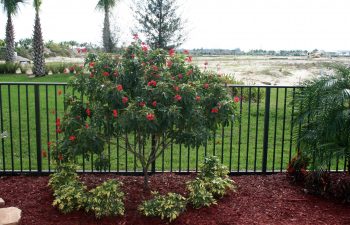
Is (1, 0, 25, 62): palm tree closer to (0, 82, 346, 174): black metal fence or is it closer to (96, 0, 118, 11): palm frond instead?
(96, 0, 118, 11): palm frond

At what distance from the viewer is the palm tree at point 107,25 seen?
2707 cm

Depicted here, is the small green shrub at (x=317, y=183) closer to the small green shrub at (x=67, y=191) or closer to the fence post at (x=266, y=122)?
the fence post at (x=266, y=122)

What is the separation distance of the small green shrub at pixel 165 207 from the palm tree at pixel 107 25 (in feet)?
80.5

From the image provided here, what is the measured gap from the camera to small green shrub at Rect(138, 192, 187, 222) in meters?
3.76

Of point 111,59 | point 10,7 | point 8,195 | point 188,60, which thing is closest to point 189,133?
point 188,60

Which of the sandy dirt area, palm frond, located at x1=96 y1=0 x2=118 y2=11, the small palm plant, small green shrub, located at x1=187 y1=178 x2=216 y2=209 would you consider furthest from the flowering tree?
palm frond, located at x1=96 y1=0 x2=118 y2=11

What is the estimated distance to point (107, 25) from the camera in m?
28.0

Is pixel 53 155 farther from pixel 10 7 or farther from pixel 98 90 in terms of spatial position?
pixel 10 7

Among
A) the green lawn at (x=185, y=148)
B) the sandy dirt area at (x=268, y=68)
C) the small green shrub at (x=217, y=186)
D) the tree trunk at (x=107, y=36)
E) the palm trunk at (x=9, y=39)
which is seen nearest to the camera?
the small green shrub at (x=217, y=186)

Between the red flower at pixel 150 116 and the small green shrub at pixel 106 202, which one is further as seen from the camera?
the small green shrub at pixel 106 202

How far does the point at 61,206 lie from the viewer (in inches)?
151

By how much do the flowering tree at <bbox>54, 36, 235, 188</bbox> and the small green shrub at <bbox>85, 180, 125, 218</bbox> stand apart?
0.39 metres

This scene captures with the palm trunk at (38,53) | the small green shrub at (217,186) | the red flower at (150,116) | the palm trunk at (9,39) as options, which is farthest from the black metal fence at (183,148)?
A: the palm trunk at (9,39)

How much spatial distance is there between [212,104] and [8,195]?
7.66 ft
